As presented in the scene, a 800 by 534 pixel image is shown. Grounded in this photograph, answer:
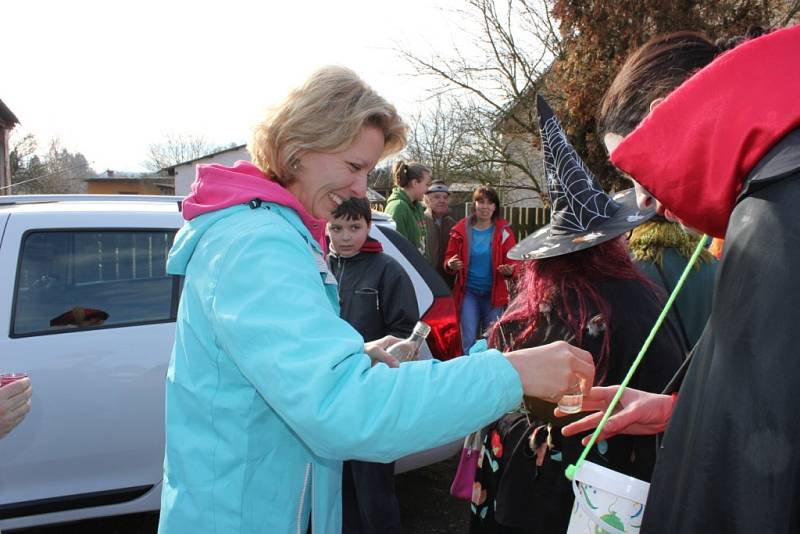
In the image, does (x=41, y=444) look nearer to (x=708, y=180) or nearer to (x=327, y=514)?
(x=327, y=514)

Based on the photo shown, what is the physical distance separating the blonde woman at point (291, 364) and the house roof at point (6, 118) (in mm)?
27679

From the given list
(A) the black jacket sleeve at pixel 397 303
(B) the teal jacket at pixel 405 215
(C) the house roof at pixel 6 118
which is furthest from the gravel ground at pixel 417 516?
(C) the house roof at pixel 6 118

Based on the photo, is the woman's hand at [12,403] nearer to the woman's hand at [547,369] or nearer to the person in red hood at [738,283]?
the woman's hand at [547,369]

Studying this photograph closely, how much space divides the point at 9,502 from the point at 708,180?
3.32 metres

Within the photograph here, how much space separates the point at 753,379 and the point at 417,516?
3.55m

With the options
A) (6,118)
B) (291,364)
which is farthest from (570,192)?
(6,118)

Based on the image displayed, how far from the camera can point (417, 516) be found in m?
4.05

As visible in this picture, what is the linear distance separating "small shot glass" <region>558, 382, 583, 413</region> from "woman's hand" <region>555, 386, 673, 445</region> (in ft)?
0.58

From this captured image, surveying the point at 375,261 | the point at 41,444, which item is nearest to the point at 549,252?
the point at 375,261

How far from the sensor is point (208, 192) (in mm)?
1417

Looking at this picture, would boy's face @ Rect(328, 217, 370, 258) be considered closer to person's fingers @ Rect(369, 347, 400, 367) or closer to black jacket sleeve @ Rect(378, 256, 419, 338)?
black jacket sleeve @ Rect(378, 256, 419, 338)

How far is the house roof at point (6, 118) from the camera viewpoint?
81.6 ft

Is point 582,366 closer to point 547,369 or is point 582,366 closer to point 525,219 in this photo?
point 547,369

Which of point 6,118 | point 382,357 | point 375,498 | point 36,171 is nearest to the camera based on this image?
point 382,357
